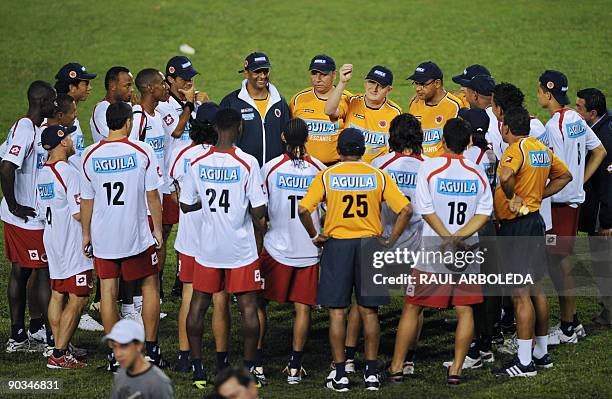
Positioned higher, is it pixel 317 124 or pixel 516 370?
pixel 317 124

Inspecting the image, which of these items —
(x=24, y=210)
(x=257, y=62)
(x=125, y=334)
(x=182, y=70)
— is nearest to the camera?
(x=125, y=334)

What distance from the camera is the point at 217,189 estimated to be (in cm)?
877

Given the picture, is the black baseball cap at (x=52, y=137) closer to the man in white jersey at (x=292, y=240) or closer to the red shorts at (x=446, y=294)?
the man in white jersey at (x=292, y=240)

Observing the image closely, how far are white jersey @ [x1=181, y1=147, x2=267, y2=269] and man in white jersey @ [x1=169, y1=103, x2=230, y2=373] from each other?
0.65ft

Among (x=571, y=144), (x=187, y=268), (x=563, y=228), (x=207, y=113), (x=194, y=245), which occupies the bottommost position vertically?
(x=187, y=268)

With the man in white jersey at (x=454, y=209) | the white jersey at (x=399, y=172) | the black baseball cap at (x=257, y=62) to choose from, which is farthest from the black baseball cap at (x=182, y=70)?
the man in white jersey at (x=454, y=209)

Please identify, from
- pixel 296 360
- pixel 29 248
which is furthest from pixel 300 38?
pixel 296 360

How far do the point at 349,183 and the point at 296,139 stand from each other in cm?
62

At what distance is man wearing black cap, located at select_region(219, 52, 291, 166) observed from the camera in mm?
10734

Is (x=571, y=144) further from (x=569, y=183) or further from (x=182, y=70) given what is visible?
(x=182, y=70)

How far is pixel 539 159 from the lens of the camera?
30.2 ft

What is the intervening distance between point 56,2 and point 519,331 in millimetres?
20550

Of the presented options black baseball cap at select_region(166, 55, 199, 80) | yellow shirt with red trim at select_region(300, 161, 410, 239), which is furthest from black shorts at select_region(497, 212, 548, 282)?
black baseball cap at select_region(166, 55, 199, 80)

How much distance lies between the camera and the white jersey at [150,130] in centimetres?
1085
